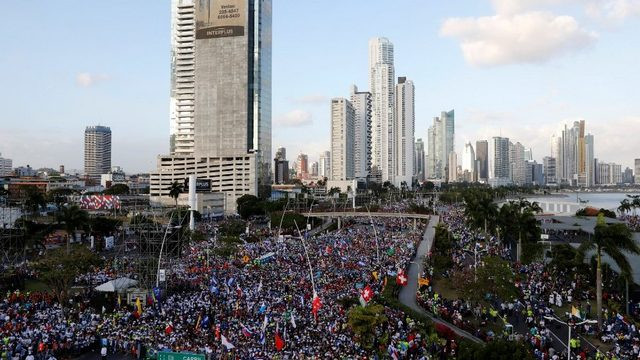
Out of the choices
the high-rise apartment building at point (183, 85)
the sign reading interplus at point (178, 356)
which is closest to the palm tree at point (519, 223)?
the sign reading interplus at point (178, 356)

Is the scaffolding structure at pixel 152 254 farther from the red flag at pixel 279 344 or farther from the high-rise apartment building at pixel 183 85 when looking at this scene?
the high-rise apartment building at pixel 183 85

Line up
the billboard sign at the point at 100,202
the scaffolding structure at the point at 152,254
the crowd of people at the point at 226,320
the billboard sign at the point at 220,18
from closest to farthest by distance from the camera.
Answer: the crowd of people at the point at 226,320 < the scaffolding structure at the point at 152,254 < the billboard sign at the point at 100,202 < the billboard sign at the point at 220,18

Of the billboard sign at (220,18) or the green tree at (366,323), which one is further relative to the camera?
the billboard sign at (220,18)

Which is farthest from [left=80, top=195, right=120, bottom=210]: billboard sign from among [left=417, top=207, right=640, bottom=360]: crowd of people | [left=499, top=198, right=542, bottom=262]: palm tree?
[left=417, top=207, right=640, bottom=360]: crowd of people

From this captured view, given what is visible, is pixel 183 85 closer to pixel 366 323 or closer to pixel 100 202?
pixel 100 202

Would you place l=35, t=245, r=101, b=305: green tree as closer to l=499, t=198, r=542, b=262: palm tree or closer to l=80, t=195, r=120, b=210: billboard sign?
l=499, t=198, r=542, b=262: palm tree

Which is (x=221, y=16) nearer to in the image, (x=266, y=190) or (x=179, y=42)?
(x=179, y=42)

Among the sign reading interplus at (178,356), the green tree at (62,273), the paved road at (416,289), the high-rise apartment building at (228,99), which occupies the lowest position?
the paved road at (416,289)
